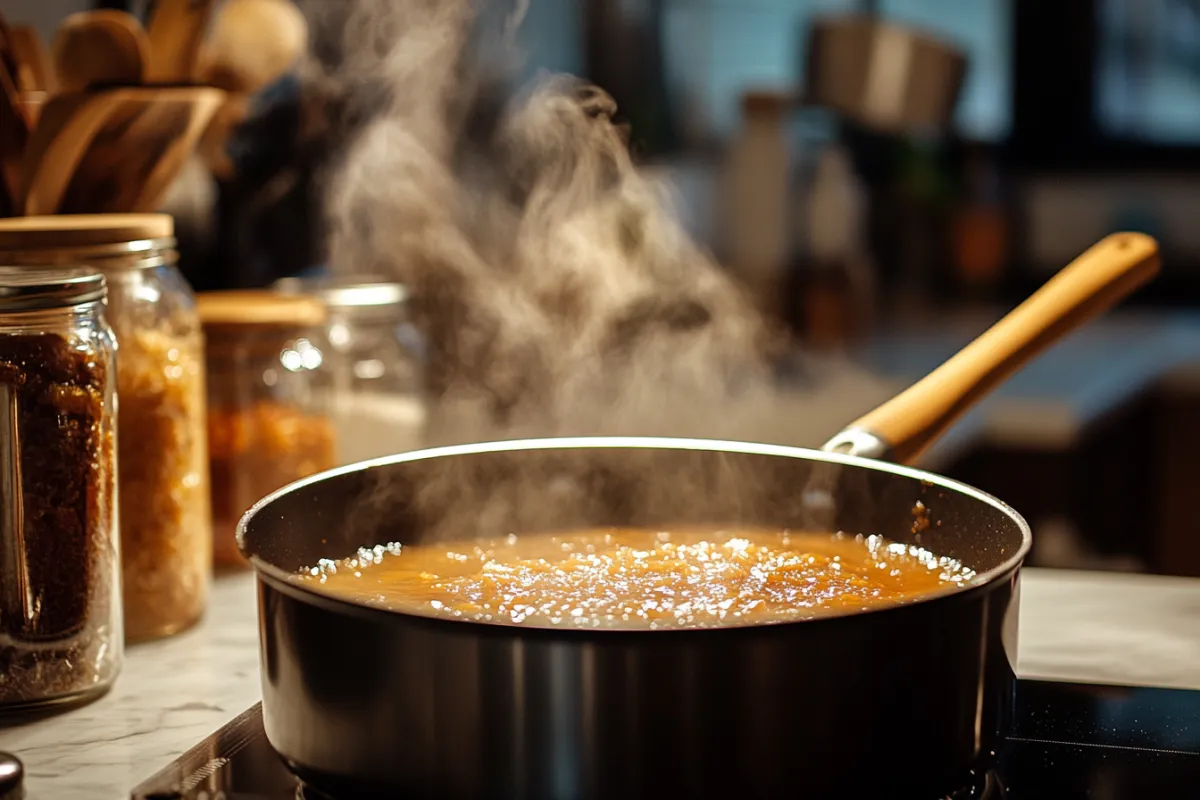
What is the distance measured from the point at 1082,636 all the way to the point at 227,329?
728 millimetres

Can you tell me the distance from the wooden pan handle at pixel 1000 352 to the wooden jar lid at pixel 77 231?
49 centimetres

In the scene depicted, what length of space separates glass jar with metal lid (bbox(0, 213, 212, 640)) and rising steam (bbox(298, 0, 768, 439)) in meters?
0.45

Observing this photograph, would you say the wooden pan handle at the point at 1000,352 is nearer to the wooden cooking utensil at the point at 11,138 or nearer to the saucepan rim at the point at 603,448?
the saucepan rim at the point at 603,448

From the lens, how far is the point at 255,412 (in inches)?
47.0

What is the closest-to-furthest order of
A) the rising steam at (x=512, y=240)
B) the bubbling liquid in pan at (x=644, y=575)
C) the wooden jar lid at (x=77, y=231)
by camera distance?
the bubbling liquid in pan at (x=644, y=575), the wooden jar lid at (x=77, y=231), the rising steam at (x=512, y=240)

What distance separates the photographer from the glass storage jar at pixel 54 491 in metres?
0.82

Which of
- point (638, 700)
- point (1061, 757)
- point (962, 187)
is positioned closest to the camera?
point (638, 700)

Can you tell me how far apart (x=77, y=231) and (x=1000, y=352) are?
63cm

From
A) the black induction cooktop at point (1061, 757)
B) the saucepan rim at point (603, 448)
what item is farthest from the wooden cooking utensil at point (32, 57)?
the black induction cooktop at point (1061, 757)

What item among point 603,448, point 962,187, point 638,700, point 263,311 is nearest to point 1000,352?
point 603,448

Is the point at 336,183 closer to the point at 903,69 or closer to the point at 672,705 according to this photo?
the point at 903,69

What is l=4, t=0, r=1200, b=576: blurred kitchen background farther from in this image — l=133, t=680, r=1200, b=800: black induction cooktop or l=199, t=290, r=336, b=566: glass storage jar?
l=133, t=680, r=1200, b=800: black induction cooktop

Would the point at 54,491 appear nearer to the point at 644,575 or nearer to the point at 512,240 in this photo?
the point at 644,575

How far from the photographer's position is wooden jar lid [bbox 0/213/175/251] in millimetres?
915
